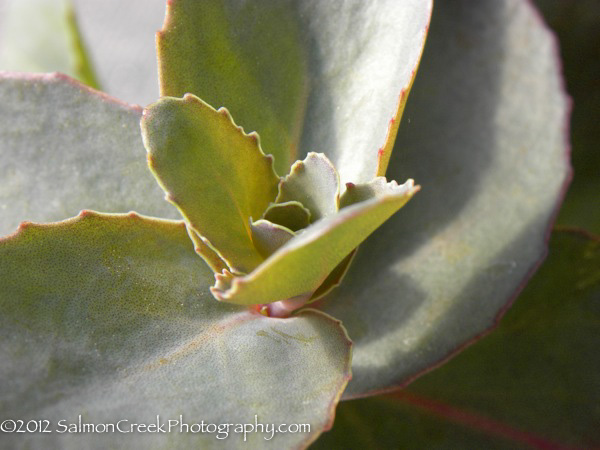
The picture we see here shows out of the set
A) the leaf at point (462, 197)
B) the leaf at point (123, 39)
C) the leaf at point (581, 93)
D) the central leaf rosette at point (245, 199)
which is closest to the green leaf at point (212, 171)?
the central leaf rosette at point (245, 199)

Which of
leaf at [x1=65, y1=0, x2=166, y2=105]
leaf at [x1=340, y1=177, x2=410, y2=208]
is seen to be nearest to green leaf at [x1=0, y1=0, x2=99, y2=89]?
leaf at [x1=65, y1=0, x2=166, y2=105]

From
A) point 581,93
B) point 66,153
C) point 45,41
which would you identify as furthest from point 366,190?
point 45,41

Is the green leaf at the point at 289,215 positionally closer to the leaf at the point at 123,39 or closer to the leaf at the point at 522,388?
the leaf at the point at 522,388

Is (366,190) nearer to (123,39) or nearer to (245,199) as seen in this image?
(245,199)

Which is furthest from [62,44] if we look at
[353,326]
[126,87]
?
[353,326]

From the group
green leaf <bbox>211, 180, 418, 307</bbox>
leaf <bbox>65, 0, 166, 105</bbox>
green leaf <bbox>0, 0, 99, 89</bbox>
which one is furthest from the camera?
leaf <bbox>65, 0, 166, 105</bbox>

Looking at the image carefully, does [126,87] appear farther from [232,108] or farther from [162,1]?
[232,108]

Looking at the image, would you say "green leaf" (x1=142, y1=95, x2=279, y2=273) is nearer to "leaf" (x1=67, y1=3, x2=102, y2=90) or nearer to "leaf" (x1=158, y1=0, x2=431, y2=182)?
"leaf" (x1=158, y1=0, x2=431, y2=182)
